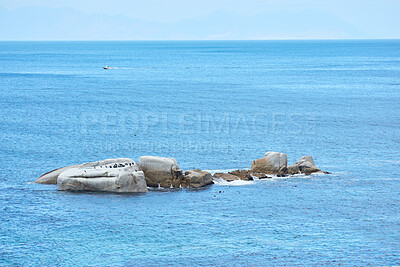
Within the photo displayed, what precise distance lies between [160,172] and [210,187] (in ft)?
15.7

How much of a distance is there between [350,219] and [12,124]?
5716cm

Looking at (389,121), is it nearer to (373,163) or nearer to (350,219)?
(373,163)

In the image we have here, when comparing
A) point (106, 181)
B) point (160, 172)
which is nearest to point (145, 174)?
point (160, 172)

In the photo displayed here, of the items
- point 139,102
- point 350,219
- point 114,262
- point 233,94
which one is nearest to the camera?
point 114,262

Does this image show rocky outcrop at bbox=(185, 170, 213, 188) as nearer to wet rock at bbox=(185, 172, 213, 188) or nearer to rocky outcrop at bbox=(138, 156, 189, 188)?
wet rock at bbox=(185, 172, 213, 188)

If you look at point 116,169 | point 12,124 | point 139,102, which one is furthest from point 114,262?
point 139,102

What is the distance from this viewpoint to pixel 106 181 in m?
47.0

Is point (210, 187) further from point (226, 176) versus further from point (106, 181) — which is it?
point (106, 181)

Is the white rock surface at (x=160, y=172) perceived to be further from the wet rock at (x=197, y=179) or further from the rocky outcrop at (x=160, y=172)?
the wet rock at (x=197, y=179)

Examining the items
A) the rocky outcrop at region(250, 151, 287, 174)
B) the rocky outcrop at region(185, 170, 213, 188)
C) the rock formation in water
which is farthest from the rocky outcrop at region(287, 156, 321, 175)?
the rocky outcrop at region(185, 170, 213, 188)

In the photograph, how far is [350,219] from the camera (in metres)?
41.1

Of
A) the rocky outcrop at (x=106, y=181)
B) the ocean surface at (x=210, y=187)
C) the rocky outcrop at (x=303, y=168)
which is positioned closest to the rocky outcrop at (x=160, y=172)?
the rocky outcrop at (x=106, y=181)

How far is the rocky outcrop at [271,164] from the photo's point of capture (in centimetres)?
5309

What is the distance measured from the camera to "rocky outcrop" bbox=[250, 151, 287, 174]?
5309 centimetres
